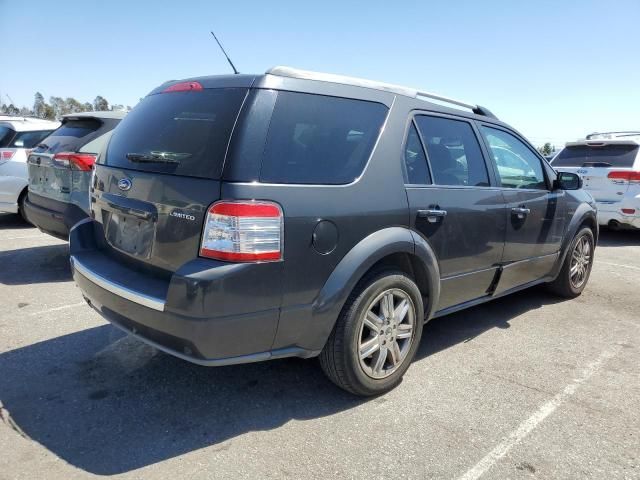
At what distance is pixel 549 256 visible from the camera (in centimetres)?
474

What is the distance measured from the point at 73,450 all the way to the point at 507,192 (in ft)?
11.2

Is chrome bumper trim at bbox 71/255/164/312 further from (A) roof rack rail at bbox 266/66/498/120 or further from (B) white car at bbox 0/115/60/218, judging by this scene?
(B) white car at bbox 0/115/60/218

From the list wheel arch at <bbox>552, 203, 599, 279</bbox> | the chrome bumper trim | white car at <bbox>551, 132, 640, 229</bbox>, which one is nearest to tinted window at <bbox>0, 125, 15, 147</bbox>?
the chrome bumper trim

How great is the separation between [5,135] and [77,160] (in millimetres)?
3319

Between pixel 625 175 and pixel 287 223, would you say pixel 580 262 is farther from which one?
pixel 287 223

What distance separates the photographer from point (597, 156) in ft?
29.0

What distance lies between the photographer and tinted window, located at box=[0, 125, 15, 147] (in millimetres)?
7547

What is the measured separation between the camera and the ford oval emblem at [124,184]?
2896 mm

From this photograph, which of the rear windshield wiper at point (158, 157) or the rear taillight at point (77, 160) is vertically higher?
the rear windshield wiper at point (158, 157)

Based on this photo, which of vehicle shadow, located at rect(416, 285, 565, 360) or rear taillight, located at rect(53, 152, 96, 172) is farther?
rear taillight, located at rect(53, 152, 96, 172)

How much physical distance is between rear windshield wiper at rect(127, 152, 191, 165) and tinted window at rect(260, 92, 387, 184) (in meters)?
0.49

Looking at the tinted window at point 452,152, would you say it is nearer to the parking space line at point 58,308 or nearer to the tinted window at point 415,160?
the tinted window at point 415,160

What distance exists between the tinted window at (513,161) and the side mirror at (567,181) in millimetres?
197

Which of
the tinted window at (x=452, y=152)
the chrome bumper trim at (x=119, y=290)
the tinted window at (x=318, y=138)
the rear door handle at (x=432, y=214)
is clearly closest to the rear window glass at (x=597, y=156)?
the tinted window at (x=452, y=152)
